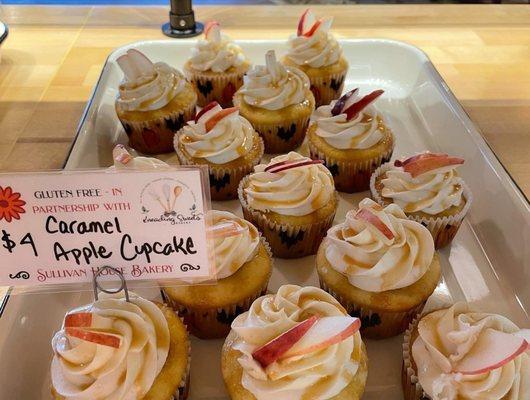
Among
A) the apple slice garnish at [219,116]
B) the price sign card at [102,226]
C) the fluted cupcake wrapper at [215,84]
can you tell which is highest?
the price sign card at [102,226]

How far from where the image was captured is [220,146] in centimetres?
265

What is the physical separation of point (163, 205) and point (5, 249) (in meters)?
0.43

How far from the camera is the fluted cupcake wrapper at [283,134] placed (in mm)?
2984

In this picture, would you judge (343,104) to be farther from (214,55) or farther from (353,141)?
(214,55)

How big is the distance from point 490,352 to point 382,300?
49 centimetres

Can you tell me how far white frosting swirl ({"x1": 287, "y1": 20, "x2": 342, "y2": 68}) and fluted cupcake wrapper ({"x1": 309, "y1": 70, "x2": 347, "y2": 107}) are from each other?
85 mm

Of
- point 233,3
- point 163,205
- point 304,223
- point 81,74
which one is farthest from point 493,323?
point 233,3

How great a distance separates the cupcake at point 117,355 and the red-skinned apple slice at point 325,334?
392 mm

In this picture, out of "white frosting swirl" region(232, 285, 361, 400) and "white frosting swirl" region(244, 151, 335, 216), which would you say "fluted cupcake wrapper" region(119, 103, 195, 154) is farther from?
"white frosting swirl" region(232, 285, 361, 400)

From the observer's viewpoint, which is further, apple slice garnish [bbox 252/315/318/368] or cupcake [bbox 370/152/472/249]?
cupcake [bbox 370/152/472/249]

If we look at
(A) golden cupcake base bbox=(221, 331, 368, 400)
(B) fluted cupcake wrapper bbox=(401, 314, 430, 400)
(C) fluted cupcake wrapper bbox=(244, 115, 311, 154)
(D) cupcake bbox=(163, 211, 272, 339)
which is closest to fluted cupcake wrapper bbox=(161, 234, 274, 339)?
(D) cupcake bbox=(163, 211, 272, 339)

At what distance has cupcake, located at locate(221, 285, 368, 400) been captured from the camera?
5.08 ft

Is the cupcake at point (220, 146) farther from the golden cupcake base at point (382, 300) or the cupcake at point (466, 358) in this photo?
the cupcake at point (466, 358)

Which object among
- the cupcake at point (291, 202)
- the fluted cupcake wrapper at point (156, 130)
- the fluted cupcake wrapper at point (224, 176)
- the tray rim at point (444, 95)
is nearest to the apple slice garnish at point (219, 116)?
the fluted cupcake wrapper at point (224, 176)
